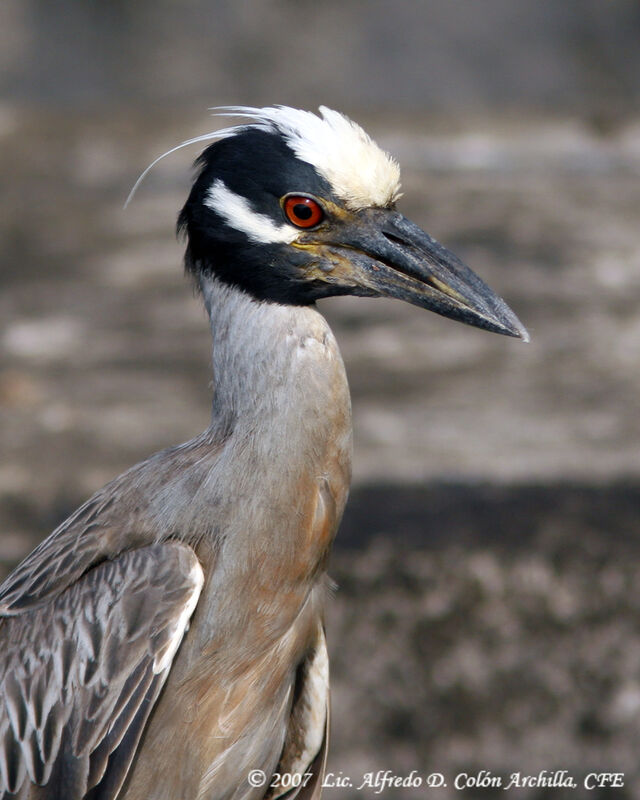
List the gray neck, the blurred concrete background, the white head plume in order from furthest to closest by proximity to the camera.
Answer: the blurred concrete background, the gray neck, the white head plume

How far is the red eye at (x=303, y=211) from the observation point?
99.4 inches

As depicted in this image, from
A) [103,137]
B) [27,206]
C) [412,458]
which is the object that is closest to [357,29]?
[103,137]

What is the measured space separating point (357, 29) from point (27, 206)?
4.81 metres

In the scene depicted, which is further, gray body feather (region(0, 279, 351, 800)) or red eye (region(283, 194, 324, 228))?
gray body feather (region(0, 279, 351, 800))

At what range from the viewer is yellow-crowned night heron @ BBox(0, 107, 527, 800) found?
256 cm

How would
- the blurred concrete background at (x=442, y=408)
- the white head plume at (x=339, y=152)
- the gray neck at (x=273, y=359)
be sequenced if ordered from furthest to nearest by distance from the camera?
the blurred concrete background at (x=442, y=408) < the gray neck at (x=273, y=359) < the white head plume at (x=339, y=152)

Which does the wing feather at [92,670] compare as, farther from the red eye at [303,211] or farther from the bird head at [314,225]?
the red eye at [303,211]

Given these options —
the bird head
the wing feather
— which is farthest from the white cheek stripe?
the wing feather

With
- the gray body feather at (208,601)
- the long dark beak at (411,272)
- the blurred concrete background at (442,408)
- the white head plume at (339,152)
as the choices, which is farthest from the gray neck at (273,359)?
the blurred concrete background at (442,408)

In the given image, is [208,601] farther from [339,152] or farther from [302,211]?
[339,152]

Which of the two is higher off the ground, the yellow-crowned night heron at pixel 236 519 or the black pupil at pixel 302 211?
the black pupil at pixel 302 211

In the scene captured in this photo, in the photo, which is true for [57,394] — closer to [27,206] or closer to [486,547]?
[486,547]

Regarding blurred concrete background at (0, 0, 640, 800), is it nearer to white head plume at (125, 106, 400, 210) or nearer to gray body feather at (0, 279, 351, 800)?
gray body feather at (0, 279, 351, 800)

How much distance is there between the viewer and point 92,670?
275 centimetres
